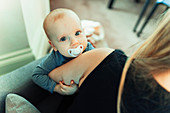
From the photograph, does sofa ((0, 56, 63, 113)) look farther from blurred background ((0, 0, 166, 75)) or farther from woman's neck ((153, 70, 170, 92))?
woman's neck ((153, 70, 170, 92))

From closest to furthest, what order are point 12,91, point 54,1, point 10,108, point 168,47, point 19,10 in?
point 168,47
point 10,108
point 12,91
point 19,10
point 54,1

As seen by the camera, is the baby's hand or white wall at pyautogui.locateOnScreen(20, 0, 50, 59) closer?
the baby's hand

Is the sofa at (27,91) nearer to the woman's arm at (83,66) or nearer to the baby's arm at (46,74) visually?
the baby's arm at (46,74)

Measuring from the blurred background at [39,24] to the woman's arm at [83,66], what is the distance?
0.55ft

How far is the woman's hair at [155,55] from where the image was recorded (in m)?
0.44

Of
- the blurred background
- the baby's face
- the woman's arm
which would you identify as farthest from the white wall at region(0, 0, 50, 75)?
the woman's arm

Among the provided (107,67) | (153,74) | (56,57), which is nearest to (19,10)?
(56,57)

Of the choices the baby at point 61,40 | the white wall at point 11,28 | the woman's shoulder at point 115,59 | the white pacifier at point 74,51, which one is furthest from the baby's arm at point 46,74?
the white wall at point 11,28

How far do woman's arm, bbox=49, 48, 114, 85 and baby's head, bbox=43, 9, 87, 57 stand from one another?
0.10 metres

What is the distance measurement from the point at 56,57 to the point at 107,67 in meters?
0.32

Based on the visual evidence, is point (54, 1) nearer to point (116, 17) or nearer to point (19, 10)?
point (116, 17)

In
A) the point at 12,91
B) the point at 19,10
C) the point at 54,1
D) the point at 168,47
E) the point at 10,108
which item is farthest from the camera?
the point at 54,1

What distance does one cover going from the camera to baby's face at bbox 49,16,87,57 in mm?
658

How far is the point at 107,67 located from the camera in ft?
1.71
